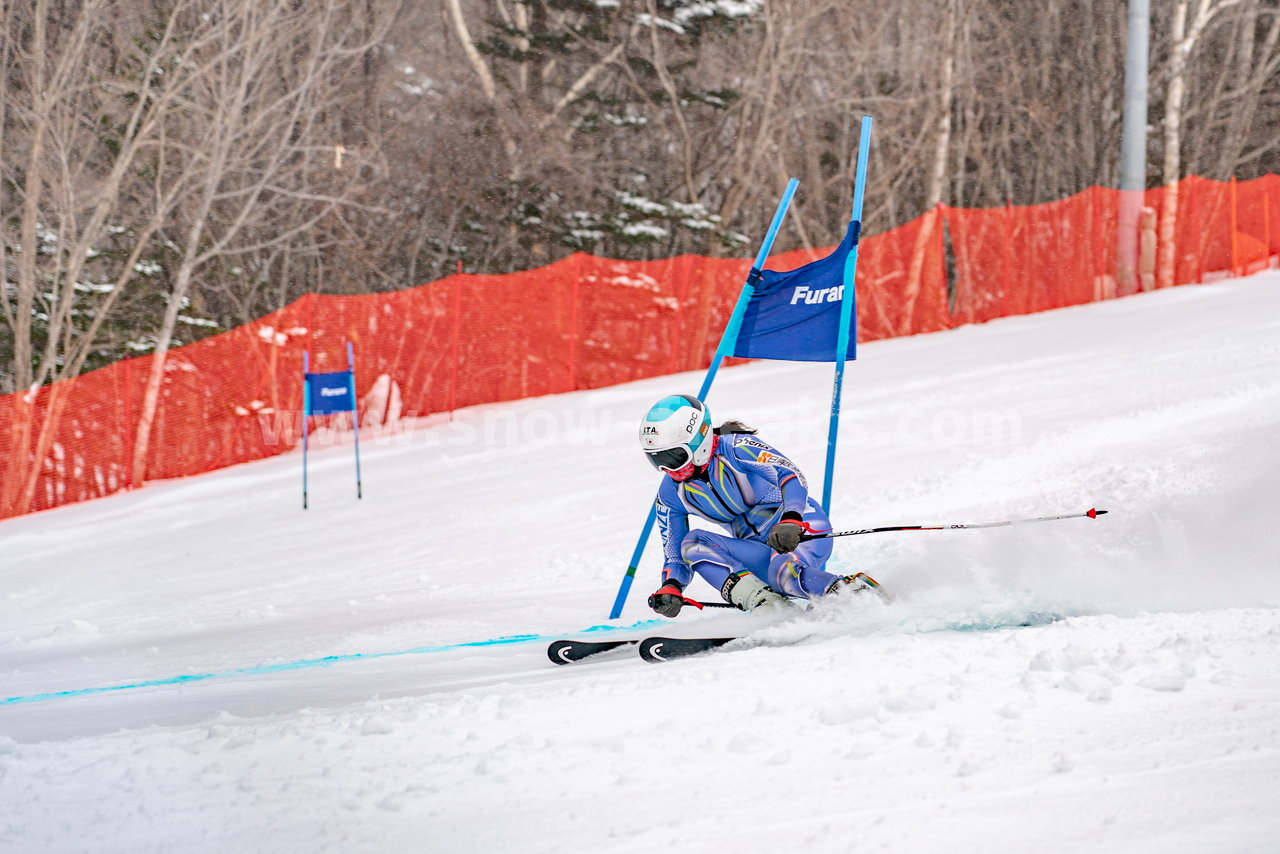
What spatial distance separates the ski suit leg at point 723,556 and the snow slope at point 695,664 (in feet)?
1.02

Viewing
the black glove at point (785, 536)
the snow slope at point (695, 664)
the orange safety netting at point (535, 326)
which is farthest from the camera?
the orange safety netting at point (535, 326)

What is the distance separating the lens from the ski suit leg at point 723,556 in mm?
5777

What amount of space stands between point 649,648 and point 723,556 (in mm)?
857

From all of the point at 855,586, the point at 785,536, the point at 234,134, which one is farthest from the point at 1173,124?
the point at 785,536

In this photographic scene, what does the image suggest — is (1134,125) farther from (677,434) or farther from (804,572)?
(677,434)

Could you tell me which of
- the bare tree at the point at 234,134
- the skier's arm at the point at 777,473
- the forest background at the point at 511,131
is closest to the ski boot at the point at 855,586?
the skier's arm at the point at 777,473

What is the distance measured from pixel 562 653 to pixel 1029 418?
22.8 feet

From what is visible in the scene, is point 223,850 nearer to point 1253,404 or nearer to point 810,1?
point 1253,404

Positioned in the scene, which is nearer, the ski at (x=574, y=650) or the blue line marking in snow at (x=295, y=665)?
the ski at (x=574, y=650)

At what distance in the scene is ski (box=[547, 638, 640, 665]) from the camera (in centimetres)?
536

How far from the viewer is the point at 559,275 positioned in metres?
16.6

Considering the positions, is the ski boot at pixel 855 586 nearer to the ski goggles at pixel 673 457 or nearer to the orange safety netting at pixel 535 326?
the ski goggles at pixel 673 457

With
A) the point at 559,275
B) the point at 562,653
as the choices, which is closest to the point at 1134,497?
the point at 562,653

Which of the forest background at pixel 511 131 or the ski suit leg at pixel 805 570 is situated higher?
the forest background at pixel 511 131
